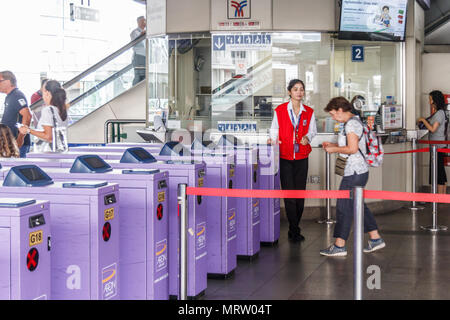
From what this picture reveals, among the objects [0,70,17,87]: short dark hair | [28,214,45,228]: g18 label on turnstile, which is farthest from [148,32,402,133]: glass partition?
[28,214,45,228]: g18 label on turnstile

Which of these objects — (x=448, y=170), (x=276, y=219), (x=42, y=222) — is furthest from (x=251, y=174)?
(x=448, y=170)

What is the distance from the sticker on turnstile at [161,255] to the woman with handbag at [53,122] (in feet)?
6.67

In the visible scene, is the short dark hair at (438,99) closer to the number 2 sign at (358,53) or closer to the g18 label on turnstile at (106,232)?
the number 2 sign at (358,53)

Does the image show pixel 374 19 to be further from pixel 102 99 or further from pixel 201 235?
pixel 102 99

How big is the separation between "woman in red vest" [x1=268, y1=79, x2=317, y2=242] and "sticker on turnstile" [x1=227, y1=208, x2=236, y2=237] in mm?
1265

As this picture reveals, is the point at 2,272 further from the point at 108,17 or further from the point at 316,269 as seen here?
the point at 108,17

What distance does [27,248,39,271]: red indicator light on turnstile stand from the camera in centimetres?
290

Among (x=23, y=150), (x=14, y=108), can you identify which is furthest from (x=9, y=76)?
(x=23, y=150)

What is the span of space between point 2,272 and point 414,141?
7.81 m

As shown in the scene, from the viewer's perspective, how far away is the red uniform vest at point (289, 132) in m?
6.88

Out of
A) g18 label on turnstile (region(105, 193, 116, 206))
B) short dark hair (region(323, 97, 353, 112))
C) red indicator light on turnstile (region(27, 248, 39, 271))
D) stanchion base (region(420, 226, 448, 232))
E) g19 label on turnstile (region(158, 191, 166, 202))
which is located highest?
short dark hair (region(323, 97, 353, 112))

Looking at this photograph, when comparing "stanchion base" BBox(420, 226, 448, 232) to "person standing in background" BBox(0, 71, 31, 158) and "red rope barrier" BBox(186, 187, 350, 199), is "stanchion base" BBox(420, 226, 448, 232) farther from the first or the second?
"person standing in background" BBox(0, 71, 31, 158)

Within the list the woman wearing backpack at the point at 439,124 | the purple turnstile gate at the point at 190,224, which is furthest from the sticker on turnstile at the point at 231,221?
the woman wearing backpack at the point at 439,124

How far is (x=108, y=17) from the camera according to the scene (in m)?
15.8
